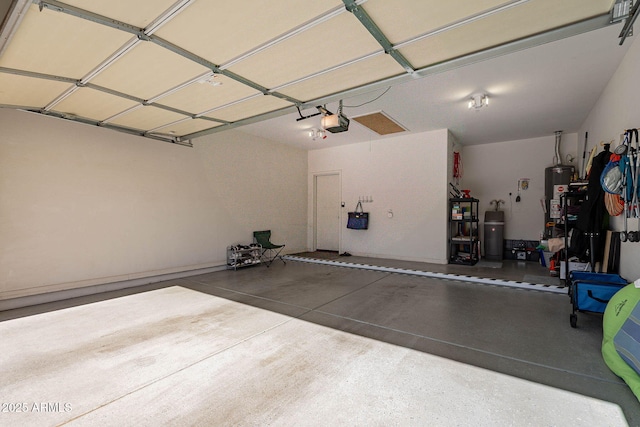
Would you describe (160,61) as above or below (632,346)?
above

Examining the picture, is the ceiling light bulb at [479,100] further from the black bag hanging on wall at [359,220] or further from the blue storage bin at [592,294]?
the black bag hanging on wall at [359,220]

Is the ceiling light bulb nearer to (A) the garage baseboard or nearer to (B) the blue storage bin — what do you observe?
(B) the blue storage bin

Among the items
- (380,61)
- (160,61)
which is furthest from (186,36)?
(380,61)

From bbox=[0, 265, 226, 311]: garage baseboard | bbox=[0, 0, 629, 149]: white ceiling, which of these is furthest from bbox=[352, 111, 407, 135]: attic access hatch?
bbox=[0, 265, 226, 311]: garage baseboard

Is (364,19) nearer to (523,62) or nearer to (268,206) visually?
(523,62)

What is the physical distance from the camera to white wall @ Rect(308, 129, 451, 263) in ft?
21.2

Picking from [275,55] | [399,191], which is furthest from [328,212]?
[275,55]

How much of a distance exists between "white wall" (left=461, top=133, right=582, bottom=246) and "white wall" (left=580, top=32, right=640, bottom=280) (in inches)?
99.8

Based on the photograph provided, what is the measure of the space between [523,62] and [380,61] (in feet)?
7.11

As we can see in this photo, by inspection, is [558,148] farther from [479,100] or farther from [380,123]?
[380,123]

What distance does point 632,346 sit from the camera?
1935 millimetres

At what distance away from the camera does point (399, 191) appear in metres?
7.03

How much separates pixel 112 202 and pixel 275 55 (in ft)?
12.4

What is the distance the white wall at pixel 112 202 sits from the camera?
3729 millimetres
